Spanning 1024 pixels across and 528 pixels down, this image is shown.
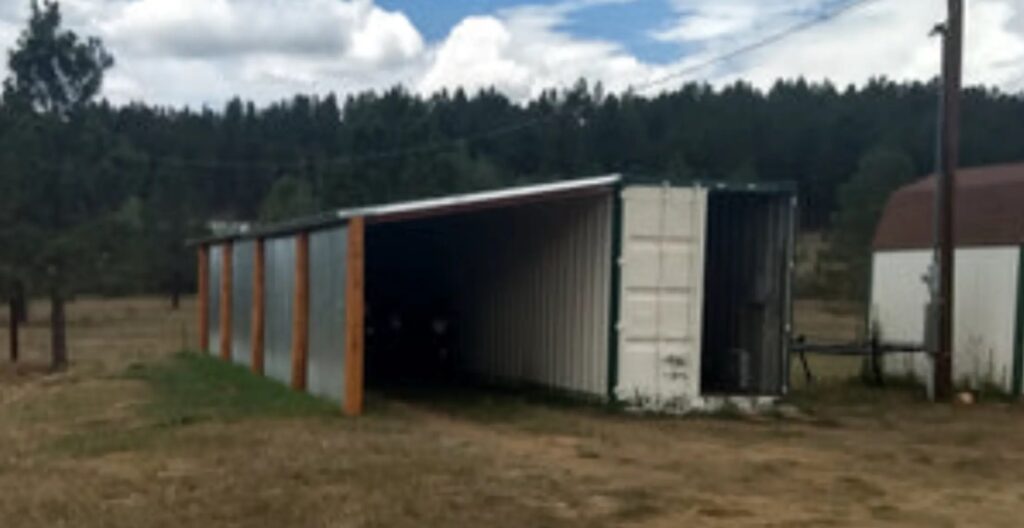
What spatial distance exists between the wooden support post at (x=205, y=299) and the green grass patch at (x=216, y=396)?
4515 mm

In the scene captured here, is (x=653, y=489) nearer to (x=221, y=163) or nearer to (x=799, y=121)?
(x=799, y=121)

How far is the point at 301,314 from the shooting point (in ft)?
60.7

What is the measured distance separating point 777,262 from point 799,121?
197 ft

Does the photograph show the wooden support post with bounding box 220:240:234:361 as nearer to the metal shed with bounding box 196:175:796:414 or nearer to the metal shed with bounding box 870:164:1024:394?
the metal shed with bounding box 196:175:796:414

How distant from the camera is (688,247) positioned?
1647 centimetres

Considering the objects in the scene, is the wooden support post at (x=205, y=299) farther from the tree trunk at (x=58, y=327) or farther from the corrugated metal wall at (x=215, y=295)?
the tree trunk at (x=58, y=327)

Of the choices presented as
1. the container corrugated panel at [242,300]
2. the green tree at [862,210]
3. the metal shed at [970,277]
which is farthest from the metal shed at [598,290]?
the green tree at [862,210]

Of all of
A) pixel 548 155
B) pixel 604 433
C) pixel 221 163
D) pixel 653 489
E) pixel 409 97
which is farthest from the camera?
pixel 221 163

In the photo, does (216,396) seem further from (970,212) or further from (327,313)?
(970,212)

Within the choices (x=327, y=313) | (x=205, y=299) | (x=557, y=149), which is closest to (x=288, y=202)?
(x=557, y=149)

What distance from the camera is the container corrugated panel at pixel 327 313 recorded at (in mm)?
16062

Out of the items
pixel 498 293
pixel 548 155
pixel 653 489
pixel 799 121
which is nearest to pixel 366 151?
pixel 548 155

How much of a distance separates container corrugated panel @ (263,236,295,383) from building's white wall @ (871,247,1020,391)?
933 cm

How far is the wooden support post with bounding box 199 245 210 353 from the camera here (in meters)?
30.2
